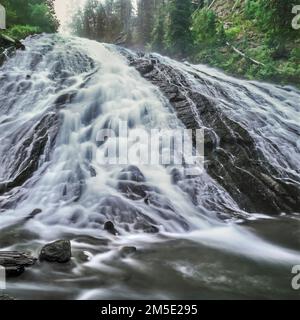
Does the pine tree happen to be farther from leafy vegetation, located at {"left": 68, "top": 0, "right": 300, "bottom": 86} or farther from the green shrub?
the green shrub

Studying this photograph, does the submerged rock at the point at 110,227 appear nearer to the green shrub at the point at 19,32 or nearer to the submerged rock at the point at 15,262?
the submerged rock at the point at 15,262

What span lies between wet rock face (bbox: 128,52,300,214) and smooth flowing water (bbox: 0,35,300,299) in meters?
0.27

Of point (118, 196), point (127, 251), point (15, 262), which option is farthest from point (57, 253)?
point (118, 196)

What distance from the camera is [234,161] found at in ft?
29.6

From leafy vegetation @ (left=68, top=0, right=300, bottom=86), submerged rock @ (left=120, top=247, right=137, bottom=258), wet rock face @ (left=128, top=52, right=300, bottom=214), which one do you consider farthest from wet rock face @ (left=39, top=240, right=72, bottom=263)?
leafy vegetation @ (left=68, top=0, right=300, bottom=86)

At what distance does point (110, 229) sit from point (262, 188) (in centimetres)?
363

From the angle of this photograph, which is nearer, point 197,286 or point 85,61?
point 197,286

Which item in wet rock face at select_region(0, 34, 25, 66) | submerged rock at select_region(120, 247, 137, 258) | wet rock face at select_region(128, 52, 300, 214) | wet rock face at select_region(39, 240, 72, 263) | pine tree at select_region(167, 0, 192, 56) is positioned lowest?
submerged rock at select_region(120, 247, 137, 258)

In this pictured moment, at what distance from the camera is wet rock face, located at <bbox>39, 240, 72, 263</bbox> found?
16.9 ft

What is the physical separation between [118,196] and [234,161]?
9.88 feet

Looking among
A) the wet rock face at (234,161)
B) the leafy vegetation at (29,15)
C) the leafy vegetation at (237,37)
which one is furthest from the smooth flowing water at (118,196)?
the leafy vegetation at (29,15)

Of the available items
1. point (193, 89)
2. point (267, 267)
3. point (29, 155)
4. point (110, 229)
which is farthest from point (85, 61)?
point (267, 267)

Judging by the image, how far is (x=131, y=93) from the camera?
11.2m
